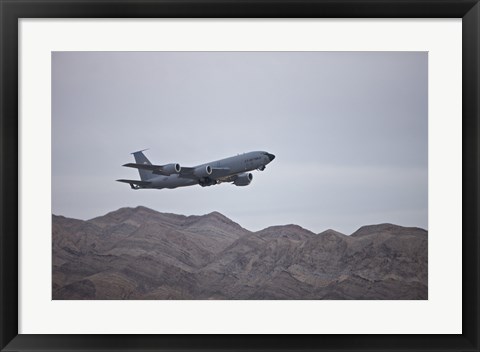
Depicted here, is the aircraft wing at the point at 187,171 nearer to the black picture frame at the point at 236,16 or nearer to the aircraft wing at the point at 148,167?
the aircraft wing at the point at 148,167

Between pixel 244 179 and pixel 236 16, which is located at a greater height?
pixel 236 16

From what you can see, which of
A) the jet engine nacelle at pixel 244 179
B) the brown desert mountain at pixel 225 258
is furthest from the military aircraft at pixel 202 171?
the brown desert mountain at pixel 225 258

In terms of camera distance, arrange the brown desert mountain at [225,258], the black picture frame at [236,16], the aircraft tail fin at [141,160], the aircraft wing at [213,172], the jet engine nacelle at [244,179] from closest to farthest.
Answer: the black picture frame at [236,16]
the brown desert mountain at [225,258]
the aircraft tail fin at [141,160]
the jet engine nacelle at [244,179]
the aircraft wing at [213,172]

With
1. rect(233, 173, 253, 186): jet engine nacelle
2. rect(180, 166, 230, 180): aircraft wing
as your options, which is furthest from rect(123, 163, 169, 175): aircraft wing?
rect(233, 173, 253, 186): jet engine nacelle

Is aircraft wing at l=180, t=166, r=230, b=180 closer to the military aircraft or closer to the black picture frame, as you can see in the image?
the military aircraft

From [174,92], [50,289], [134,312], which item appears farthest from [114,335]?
[174,92]

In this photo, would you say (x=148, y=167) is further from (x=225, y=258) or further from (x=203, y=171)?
(x=225, y=258)

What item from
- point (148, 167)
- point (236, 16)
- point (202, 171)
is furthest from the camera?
point (202, 171)

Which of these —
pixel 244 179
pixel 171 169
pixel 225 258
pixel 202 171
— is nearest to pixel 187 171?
pixel 202 171
